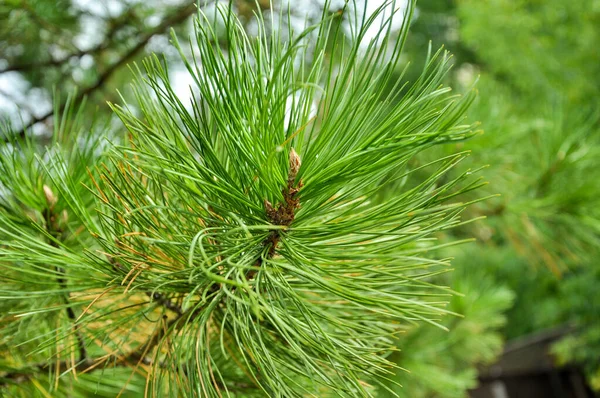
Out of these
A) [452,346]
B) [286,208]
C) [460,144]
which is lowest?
[452,346]

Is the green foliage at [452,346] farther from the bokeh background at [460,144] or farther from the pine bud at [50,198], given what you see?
the pine bud at [50,198]

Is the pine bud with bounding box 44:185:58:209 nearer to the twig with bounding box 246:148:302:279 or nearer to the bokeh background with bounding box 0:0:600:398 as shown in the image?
the bokeh background with bounding box 0:0:600:398

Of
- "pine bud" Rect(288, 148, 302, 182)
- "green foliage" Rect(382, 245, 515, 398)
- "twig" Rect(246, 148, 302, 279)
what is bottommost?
"green foliage" Rect(382, 245, 515, 398)

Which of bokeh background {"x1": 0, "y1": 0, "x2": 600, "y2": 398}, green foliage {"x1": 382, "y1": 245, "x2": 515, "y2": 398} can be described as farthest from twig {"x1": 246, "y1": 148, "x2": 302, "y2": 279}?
green foliage {"x1": 382, "y1": 245, "x2": 515, "y2": 398}

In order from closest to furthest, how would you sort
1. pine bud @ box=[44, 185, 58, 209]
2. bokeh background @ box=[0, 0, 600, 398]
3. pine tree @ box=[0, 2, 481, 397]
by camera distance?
pine tree @ box=[0, 2, 481, 397] → pine bud @ box=[44, 185, 58, 209] → bokeh background @ box=[0, 0, 600, 398]

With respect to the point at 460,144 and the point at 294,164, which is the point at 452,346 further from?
the point at 294,164

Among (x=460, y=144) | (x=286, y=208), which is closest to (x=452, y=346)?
(x=460, y=144)

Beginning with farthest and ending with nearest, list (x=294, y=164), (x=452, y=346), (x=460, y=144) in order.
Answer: (x=452, y=346) < (x=460, y=144) < (x=294, y=164)

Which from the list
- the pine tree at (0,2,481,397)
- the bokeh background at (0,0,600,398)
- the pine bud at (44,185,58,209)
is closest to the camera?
the pine tree at (0,2,481,397)

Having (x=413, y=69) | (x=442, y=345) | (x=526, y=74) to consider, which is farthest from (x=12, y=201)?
(x=413, y=69)

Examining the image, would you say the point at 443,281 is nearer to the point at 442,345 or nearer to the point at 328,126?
the point at 442,345

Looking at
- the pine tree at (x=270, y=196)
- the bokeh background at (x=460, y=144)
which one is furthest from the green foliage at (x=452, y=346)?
the pine tree at (x=270, y=196)
